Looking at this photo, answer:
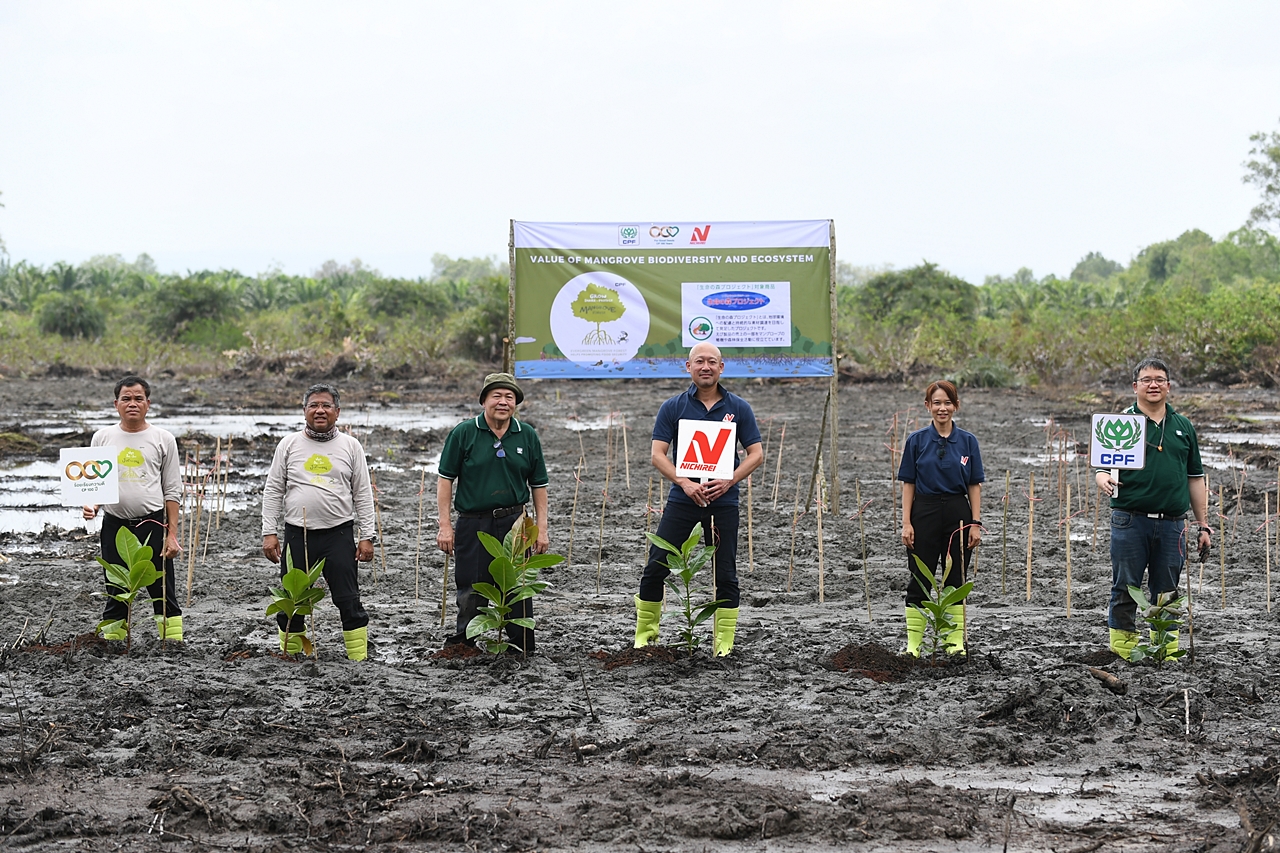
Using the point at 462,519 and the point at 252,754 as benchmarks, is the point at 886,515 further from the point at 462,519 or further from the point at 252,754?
the point at 252,754

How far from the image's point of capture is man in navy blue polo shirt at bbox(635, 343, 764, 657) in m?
6.58

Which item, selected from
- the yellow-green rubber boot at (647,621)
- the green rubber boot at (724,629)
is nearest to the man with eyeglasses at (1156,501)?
the green rubber boot at (724,629)

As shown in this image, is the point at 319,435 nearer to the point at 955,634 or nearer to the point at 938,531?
the point at 938,531

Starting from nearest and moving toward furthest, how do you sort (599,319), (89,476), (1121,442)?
(1121,442)
(89,476)
(599,319)

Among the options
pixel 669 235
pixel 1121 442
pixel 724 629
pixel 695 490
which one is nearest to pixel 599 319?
pixel 669 235

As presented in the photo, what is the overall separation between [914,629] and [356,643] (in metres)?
3.03

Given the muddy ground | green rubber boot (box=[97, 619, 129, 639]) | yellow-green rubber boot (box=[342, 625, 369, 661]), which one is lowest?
the muddy ground

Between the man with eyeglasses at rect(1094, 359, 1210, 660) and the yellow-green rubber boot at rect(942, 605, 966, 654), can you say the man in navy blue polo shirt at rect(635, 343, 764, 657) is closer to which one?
the yellow-green rubber boot at rect(942, 605, 966, 654)

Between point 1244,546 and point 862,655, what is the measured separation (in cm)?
512

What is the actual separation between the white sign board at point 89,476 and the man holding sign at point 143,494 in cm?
10

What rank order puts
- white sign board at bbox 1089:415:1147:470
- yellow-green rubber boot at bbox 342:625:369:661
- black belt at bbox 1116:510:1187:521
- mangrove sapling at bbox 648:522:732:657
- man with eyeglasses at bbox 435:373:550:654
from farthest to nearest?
yellow-green rubber boot at bbox 342:625:369:661 → man with eyeglasses at bbox 435:373:550:654 → mangrove sapling at bbox 648:522:732:657 → black belt at bbox 1116:510:1187:521 → white sign board at bbox 1089:415:1147:470

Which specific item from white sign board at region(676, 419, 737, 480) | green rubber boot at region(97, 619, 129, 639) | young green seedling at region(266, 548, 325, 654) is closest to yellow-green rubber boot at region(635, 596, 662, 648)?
white sign board at region(676, 419, 737, 480)

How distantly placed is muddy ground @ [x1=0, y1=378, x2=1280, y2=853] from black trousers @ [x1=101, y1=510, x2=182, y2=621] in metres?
0.27

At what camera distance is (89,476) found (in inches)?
251
